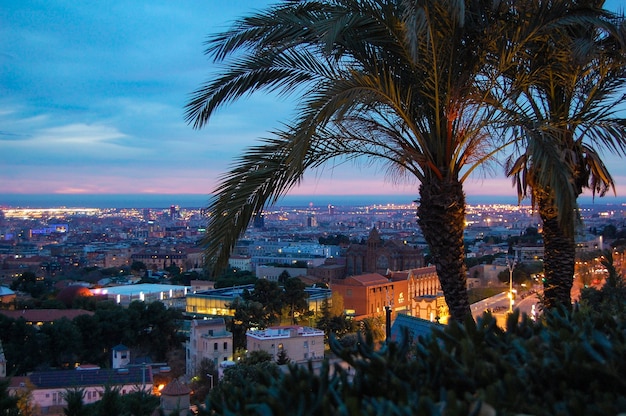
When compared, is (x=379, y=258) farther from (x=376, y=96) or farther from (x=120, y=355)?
(x=376, y=96)

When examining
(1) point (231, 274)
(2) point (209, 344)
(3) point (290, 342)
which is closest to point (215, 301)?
(2) point (209, 344)

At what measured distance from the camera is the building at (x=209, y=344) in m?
22.9

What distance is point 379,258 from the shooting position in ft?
184

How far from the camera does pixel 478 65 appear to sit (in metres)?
5.27

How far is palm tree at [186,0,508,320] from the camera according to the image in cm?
471

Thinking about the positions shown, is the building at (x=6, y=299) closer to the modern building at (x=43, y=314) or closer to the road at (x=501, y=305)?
the modern building at (x=43, y=314)

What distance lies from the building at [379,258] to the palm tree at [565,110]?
4881 cm

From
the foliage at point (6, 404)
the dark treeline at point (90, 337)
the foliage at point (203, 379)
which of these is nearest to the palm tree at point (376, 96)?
the foliage at point (6, 404)

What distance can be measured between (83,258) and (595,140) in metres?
84.0

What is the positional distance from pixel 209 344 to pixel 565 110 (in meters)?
18.4

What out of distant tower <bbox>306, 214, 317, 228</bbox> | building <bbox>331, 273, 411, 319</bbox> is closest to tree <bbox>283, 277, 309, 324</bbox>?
building <bbox>331, 273, 411, 319</bbox>

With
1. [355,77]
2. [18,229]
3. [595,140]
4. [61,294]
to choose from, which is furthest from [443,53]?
[18,229]

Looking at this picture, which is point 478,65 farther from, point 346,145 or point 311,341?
point 311,341

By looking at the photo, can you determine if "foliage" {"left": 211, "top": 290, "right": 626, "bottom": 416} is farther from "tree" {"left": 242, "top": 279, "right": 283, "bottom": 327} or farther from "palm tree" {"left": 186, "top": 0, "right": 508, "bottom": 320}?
"tree" {"left": 242, "top": 279, "right": 283, "bottom": 327}
